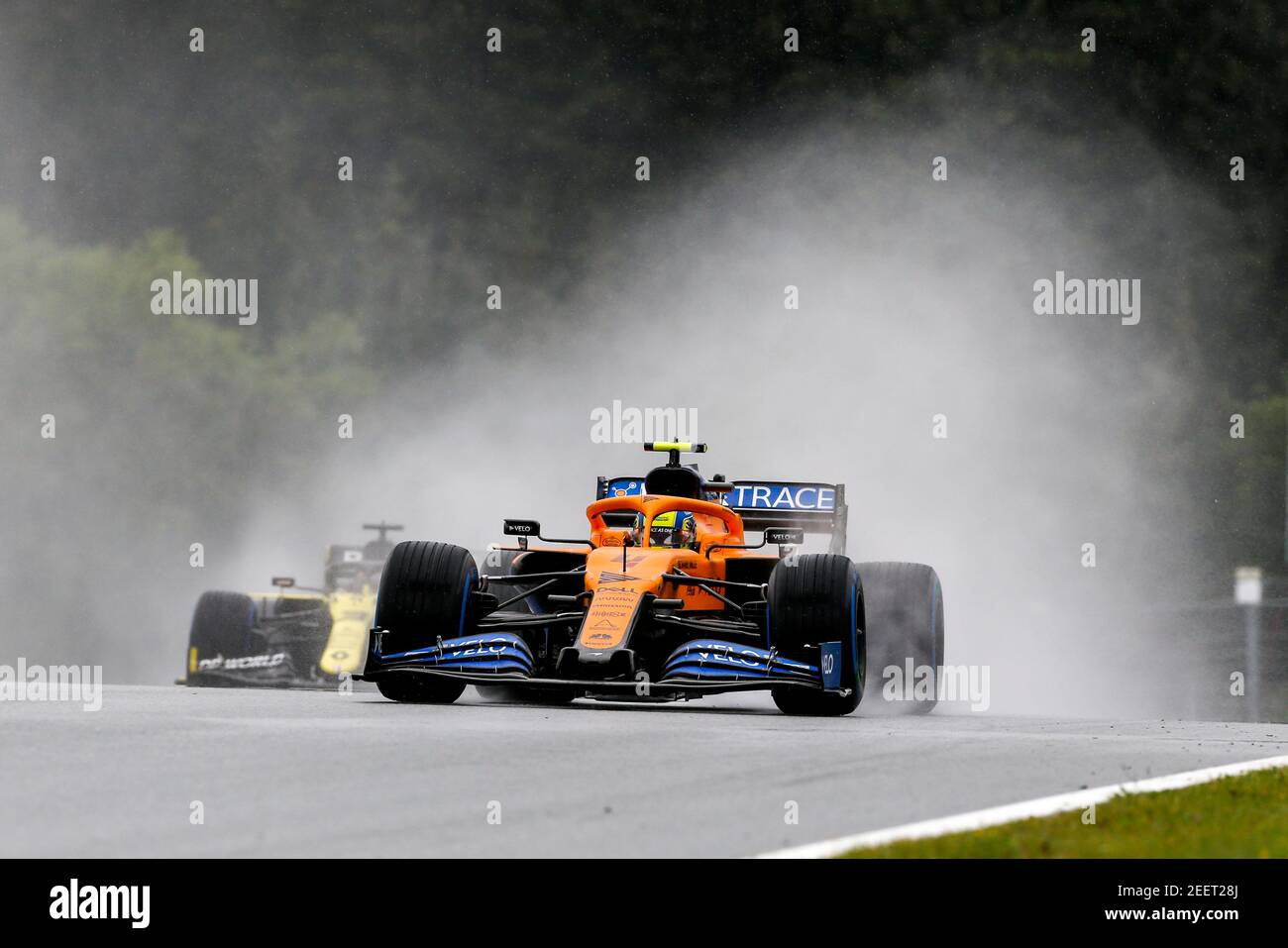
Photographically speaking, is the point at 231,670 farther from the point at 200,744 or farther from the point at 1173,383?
the point at 1173,383

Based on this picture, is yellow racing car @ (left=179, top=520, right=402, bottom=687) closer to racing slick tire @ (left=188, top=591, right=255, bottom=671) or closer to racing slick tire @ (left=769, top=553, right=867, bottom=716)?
racing slick tire @ (left=188, top=591, right=255, bottom=671)

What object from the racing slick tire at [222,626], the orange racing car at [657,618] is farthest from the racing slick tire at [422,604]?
the racing slick tire at [222,626]

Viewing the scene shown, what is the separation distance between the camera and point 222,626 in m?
22.3

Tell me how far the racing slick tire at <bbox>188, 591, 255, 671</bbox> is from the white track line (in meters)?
14.3

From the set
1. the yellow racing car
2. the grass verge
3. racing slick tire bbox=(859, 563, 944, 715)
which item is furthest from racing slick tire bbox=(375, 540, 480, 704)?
the grass verge

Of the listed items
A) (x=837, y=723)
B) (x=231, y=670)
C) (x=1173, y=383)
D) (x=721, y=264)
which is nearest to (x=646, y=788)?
(x=837, y=723)

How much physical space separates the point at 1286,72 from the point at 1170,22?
4.84 metres

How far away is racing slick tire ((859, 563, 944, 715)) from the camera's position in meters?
16.6

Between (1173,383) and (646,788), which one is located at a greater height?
(1173,383)

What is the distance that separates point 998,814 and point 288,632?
18.0m

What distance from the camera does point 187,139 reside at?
64.0 metres

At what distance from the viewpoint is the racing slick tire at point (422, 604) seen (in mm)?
14500

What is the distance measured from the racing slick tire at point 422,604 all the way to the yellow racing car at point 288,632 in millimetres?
6071
